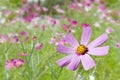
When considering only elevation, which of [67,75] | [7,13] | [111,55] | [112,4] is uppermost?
[67,75]

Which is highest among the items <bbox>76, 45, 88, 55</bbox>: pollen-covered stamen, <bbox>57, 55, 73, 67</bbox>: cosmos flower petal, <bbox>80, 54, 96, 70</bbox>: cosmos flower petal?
<bbox>80, 54, 96, 70</bbox>: cosmos flower petal

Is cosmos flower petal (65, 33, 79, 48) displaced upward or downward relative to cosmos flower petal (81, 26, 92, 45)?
downward

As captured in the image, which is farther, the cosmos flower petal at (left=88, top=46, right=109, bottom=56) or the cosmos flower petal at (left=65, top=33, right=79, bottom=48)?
the cosmos flower petal at (left=65, top=33, right=79, bottom=48)

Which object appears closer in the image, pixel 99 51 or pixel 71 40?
pixel 99 51

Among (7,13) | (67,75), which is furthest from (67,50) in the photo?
(7,13)

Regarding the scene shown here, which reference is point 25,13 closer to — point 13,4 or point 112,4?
point 13,4

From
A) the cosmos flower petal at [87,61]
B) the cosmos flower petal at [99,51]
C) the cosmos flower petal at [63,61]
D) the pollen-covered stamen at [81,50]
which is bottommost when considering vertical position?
the pollen-covered stamen at [81,50]

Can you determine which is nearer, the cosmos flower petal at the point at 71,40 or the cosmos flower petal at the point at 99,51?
the cosmos flower petal at the point at 99,51

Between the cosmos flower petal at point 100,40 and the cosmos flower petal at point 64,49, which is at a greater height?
the cosmos flower petal at point 100,40
